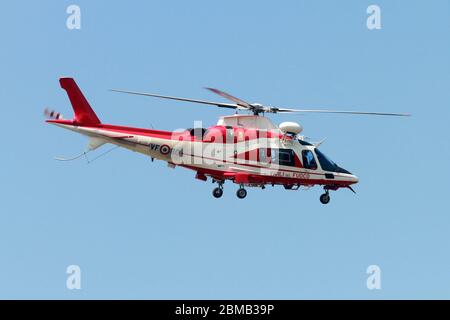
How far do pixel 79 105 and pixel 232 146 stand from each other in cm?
923

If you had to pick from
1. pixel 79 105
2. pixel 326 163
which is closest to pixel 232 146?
pixel 326 163

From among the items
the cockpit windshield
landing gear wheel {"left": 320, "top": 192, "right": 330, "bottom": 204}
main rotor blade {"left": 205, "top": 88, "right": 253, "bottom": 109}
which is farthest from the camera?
landing gear wheel {"left": 320, "top": 192, "right": 330, "bottom": 204}

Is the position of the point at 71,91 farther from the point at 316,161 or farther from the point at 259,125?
the point at 316,161

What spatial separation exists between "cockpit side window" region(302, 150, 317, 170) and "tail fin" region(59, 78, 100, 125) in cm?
1303

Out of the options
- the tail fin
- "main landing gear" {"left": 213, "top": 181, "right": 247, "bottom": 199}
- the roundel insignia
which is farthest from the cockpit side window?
the tail fin

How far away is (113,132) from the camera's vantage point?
6097cm

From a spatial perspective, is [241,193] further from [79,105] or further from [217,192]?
[79,105]

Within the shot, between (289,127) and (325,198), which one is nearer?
(289,127)

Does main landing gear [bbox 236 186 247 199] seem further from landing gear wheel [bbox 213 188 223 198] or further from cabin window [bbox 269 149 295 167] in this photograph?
cabin window [bbox 269 149 295 167]

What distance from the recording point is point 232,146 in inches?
2469

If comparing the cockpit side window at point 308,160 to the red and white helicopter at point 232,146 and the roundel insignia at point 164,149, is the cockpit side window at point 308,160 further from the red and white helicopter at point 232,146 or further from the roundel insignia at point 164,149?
the roundel insignia at point 164,149

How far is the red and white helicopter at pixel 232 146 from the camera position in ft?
201

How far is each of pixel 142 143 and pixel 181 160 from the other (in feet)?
8.07

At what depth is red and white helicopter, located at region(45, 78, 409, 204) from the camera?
61.2 metres
